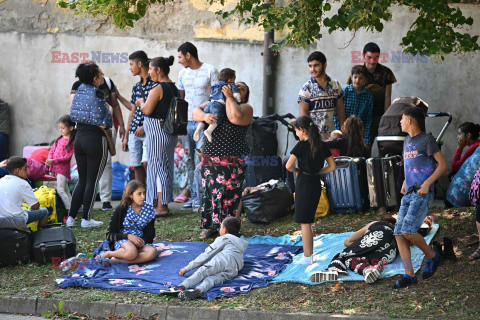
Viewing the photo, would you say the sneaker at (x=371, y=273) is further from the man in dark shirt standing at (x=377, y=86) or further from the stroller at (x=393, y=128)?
the man in dark shirt standing at (x=377, y=86)

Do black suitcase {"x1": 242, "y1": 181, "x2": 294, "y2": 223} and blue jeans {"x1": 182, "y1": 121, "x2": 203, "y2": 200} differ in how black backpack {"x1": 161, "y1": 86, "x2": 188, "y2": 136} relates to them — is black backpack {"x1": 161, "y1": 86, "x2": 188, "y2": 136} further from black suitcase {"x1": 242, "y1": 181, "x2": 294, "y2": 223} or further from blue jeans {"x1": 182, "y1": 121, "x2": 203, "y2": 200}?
black suitcase {"x1": 242, "y1": 181, "x2": 294, "y2": 223}

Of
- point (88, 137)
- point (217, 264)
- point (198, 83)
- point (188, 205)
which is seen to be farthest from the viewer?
point (188, 205)

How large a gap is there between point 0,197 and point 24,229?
46 centimetres

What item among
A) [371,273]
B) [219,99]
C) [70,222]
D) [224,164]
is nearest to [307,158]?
[371,273]

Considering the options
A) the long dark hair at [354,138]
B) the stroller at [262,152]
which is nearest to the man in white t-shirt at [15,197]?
the stroller at [262,152]

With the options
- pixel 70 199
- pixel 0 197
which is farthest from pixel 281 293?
pixel 70 199

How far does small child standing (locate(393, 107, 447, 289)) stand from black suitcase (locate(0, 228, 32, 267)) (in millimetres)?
4096

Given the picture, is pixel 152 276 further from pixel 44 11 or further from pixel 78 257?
pixel 44 11

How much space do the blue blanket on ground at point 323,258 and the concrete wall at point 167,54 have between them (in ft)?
11.5

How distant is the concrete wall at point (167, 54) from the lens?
35.9 ft

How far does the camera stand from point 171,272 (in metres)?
7.45

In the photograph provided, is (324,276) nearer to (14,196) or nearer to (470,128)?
(14,196)

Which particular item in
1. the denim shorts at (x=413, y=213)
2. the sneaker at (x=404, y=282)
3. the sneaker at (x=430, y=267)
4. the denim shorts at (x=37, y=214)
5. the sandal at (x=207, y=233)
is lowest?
the sneaker at (x=404, y=282)

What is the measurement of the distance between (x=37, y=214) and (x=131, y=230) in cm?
157
